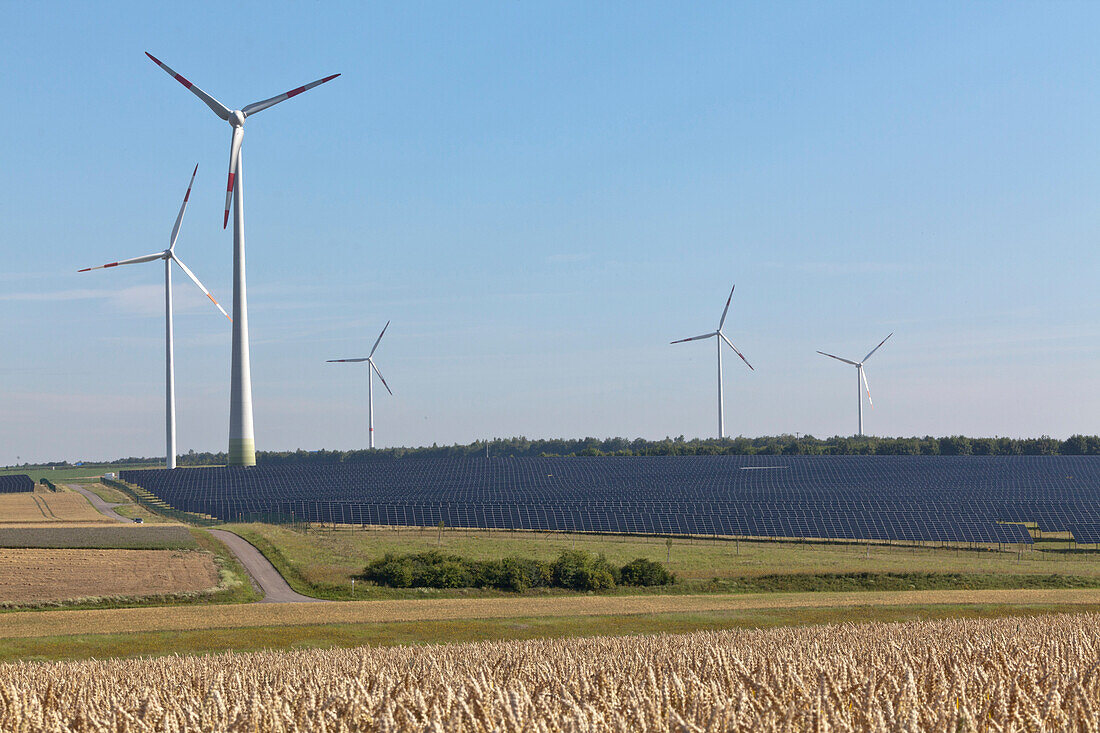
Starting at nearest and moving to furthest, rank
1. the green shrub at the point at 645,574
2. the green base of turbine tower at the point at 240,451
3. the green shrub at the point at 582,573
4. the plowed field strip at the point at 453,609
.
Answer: the plowed field strip at the point at 453,609, the green shrub at the point at 582,573, the green shrub at the point at 645,574, the green base of turbine tower at the point at 240,451

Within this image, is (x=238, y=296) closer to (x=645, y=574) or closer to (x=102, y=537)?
(x=102, y=537)

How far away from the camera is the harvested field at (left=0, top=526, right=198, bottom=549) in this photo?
10203 cm

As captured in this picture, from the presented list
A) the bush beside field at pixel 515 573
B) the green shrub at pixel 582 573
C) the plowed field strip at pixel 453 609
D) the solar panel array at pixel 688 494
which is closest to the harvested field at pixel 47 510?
the solar panel array at pixel 688 494

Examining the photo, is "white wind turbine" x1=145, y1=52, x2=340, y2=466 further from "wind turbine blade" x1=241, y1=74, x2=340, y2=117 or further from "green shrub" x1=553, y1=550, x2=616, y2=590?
"green shrub" x1=553, y1=550, x2=616, y2=590

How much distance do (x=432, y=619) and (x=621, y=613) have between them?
1272 centimetres

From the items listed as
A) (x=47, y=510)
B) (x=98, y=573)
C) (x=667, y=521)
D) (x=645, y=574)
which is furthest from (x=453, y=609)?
(x=47, y=510)

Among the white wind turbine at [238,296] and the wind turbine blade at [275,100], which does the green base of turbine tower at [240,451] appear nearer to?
the white wind turbine at [238,296]

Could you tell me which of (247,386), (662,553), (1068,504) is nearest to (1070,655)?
(662,553)

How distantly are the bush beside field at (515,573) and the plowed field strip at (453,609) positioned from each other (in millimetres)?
5071

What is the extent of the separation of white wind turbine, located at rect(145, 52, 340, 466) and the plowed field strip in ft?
256

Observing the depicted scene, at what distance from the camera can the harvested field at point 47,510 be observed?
13638 cm

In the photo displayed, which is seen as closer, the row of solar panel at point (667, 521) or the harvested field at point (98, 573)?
the harvested field at point (98, 573)

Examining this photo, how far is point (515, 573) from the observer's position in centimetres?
8706

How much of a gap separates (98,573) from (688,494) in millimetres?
86195
